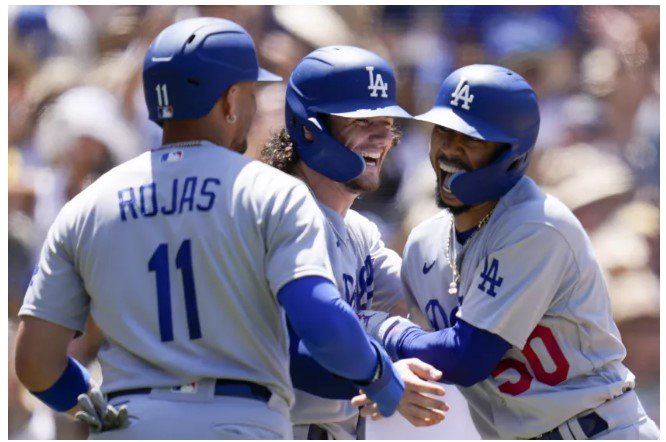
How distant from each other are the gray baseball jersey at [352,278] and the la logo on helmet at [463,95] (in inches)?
20.9

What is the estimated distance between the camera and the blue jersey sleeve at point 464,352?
364cm

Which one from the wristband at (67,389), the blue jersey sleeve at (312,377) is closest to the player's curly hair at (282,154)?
the blue jersey sleeve at (312,377)

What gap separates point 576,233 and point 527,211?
6.4 inches

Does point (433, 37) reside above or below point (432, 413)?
above

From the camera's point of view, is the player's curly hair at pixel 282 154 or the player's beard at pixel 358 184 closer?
the player's beard at pixel 358 184

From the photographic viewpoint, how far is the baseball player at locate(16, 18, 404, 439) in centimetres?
292

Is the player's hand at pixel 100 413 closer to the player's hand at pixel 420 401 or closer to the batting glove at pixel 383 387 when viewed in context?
the batting glove at pixel 383 387

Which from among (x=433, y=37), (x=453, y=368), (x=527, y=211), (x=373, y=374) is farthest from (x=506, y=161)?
(x=433, y=37)

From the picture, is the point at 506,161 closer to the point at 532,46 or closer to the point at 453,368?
the point at 453,368

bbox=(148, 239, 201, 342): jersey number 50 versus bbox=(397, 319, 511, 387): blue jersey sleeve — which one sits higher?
bbox=(148, 239, 201, 342): jersey number 50

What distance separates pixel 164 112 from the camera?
3152 millimetres

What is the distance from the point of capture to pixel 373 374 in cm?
298

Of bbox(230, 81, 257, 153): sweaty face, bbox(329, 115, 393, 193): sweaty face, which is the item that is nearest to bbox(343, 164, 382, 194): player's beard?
bbox(329, 115, 393, 193): sweaty face

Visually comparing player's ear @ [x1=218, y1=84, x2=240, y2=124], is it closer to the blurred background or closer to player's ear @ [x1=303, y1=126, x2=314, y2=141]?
player's ear @ [x1=303, y1=126, x2=314, y2=141]
